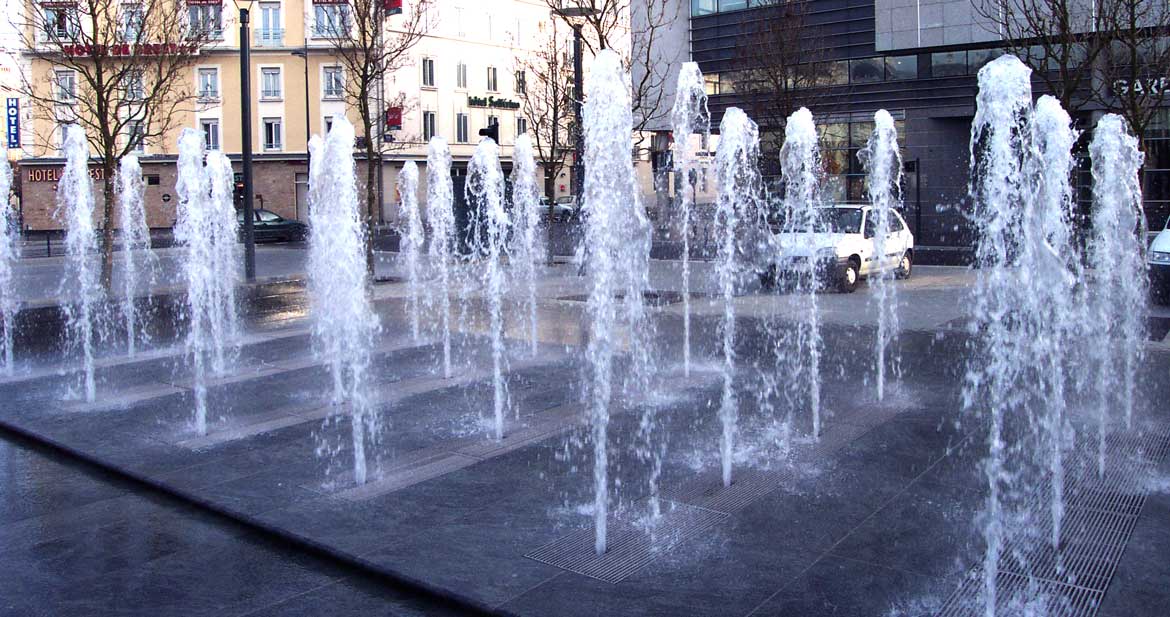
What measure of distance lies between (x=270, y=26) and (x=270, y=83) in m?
2.73

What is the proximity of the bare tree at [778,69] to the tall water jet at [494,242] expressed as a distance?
20.1 ft

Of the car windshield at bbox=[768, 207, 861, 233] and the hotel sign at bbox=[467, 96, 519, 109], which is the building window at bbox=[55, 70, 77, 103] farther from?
the hotel sign at bbox=[467, 96, 519, 109]

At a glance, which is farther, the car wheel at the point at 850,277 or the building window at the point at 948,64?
the building window at the point at 948,64

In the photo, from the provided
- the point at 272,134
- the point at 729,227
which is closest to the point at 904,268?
the point at 729,227

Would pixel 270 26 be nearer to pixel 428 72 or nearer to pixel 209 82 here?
pixel 209 82

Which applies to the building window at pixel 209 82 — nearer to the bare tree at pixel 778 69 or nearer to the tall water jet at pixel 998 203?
the bare tree at pixel 778 69

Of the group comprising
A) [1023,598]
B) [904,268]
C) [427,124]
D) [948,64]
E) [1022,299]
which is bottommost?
[1023,598]

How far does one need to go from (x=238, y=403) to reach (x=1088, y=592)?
6.73 meters

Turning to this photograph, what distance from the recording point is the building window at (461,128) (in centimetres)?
5281

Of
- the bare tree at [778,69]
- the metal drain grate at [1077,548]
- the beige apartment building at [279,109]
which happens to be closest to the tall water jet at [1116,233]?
the metal drain grate at [1077,548]

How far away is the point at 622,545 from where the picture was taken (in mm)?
5121

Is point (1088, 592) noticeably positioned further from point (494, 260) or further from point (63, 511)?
point (494, 260)

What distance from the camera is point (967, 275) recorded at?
62.8 feet

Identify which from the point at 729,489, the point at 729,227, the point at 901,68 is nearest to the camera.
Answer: the point at 729,489
